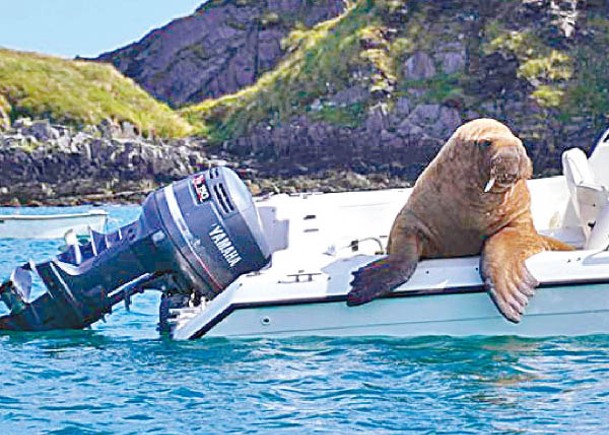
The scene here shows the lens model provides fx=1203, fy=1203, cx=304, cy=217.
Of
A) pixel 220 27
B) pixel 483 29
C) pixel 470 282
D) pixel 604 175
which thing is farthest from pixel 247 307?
pixel 220 27

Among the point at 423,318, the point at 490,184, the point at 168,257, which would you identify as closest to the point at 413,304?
the point at 423,318

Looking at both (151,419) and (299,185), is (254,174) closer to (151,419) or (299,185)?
(299,185)

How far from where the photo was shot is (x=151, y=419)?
6.72m

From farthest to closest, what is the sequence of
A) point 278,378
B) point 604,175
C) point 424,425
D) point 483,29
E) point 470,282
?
1. point 483,29
2. point 604,175
3. point 470,282
4. point 278,378
5. point 424,425

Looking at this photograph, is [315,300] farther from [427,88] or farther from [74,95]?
[74,95]

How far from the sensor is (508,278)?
26.5 feet

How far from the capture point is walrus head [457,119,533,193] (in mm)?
8188

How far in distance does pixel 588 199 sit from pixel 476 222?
157 centimetres

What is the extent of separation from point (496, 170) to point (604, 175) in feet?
9.24

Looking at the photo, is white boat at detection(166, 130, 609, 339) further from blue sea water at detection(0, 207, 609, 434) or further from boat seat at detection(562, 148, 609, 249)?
boat seat at detection(562, 148, 609, 249)

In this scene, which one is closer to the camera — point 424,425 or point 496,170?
point 424,425

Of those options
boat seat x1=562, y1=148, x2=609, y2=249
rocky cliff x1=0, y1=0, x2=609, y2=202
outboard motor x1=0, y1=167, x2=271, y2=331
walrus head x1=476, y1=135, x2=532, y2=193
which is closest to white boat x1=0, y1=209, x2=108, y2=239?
boat seat x1=562, y1=148, x2=609, y2=249

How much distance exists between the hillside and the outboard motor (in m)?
38.0

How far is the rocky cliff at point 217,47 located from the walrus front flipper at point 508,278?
69099mm
